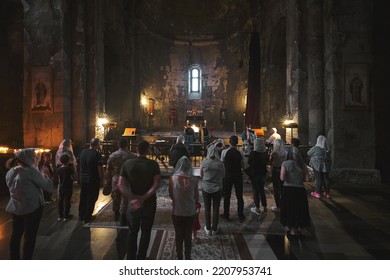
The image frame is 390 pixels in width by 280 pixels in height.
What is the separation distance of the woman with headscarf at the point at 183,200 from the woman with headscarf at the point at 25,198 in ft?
5.69

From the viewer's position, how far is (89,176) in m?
5.53

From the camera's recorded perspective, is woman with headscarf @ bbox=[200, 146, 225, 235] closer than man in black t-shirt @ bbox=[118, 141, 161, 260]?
No

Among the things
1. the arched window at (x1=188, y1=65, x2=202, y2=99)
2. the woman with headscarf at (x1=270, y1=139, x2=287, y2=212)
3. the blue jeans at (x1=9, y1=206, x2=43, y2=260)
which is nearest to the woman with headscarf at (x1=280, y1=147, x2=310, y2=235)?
the woman with headscarf at (x1=270, y1=139, x2=287, y2=212)

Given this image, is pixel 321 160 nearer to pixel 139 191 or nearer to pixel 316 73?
pixel 316 73

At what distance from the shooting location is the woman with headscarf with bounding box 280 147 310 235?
4.77m

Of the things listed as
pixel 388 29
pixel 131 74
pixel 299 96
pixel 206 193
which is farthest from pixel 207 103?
pixel 206 193

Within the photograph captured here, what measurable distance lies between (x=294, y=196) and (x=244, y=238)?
1.16m

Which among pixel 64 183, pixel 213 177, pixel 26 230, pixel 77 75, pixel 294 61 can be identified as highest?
pixel 294 61

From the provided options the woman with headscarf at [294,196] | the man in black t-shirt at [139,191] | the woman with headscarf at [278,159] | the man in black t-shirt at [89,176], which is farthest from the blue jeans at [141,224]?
the woman with headscarf at [278,159]

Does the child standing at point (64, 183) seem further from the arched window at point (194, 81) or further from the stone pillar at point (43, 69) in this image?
the arched window at point (194, 81)

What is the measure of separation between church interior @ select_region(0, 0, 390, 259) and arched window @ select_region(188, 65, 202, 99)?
11.6 ft

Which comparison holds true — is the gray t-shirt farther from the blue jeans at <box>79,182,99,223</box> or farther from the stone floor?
the blue jeans at <box>79,182,99,223</box>

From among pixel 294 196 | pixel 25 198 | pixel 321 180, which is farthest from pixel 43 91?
pixel 321 180

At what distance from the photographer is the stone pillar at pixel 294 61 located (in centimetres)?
1189
